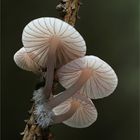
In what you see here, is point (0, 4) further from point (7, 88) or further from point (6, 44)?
point (7, 88)

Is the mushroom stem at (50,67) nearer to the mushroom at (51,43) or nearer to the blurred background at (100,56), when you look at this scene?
the mushroom at (51,43)

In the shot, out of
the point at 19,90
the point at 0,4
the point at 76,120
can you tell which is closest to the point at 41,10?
the point at 0,4

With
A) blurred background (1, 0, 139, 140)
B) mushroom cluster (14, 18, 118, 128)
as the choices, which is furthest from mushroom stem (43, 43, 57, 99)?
blurred background (1, 0, 139, 140)

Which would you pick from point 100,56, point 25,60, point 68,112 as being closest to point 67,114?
point 68,112

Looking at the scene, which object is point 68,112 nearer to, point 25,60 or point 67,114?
point 67,114

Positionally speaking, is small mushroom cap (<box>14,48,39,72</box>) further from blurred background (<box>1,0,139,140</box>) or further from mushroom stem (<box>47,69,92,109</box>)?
blurred background (<box>1,0,139,140</box>)

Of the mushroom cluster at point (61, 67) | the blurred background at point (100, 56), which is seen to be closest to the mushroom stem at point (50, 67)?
the mushroom cluster at point (61, 67)
